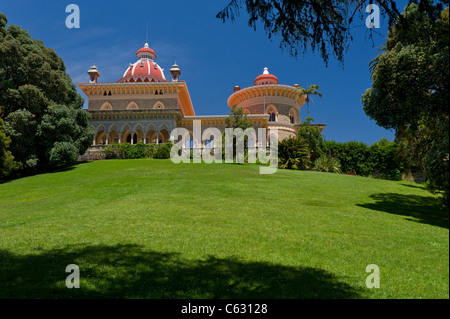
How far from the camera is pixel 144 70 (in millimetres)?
52094

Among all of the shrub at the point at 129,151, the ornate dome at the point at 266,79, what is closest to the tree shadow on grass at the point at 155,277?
the shrub at the point at 129,151

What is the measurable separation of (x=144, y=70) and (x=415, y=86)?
51.1 m

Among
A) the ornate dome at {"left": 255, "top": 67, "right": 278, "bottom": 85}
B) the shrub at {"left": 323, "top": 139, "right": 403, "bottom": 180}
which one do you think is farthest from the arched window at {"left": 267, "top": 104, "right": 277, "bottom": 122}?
the shrub at {"left": 323, "top": 139, "right": 403, "bottom": 180}

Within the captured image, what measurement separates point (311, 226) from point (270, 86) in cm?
4456

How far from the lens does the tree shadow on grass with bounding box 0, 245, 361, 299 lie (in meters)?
3.99

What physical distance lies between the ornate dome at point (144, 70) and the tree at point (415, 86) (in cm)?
4213

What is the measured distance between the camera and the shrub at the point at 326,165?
2861cm

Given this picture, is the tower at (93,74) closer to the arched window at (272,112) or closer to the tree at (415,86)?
the arched window at (272,112)

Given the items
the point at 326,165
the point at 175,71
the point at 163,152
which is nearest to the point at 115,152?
the point at 163,152

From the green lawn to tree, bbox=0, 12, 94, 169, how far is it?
14.1m

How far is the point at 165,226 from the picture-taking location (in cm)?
807

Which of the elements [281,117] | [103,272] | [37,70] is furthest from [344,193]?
[281,117]

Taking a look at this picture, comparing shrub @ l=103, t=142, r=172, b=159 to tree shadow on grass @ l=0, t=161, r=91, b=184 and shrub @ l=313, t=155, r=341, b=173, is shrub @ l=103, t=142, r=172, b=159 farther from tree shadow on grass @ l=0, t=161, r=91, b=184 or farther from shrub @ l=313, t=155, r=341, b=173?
shrub @ l=313, t=155, r=341, b=173

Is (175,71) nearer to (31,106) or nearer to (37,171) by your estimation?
(31,106)
